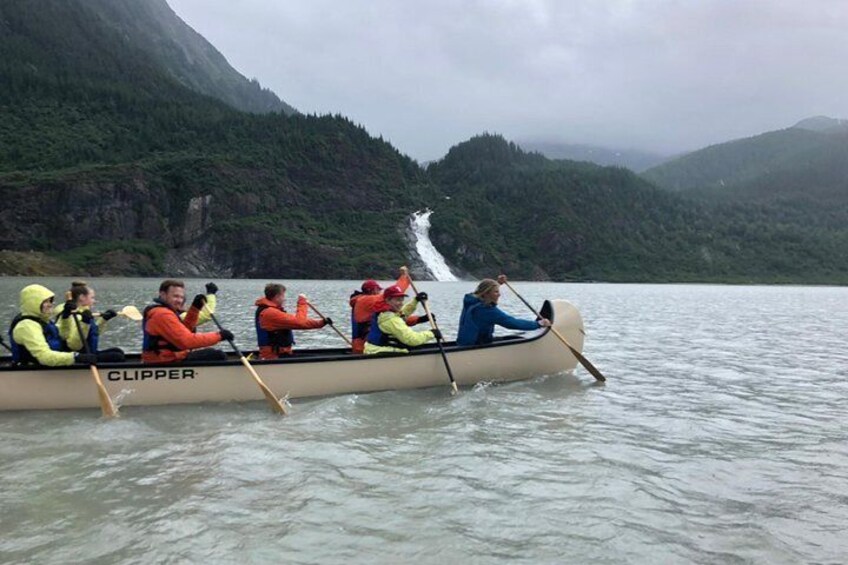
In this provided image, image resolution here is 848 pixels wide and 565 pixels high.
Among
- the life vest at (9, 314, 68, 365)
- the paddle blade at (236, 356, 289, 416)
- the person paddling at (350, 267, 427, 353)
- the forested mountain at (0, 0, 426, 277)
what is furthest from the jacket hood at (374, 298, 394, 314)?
the forested mountain at (0, 0, 426, 277)

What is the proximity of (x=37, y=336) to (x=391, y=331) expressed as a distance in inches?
250

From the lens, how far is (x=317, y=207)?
17912cm

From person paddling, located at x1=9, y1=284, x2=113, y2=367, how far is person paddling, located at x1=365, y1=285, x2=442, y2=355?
5.26 meters

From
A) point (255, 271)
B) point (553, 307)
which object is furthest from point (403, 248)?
point (553, 307)

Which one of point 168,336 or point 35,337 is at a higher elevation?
point 35,337

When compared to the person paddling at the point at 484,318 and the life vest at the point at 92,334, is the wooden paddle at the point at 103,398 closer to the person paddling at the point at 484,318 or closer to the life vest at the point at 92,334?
the life vest at the point at 92,334

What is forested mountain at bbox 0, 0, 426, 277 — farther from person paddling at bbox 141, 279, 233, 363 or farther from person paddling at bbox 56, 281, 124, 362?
person paddling at bbox 141, 279, 233, 363

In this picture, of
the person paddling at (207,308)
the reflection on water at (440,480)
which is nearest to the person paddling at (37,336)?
the reflection on water at (440,480)

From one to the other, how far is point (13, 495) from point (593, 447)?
311 inches

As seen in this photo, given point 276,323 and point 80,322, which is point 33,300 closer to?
point 80,322

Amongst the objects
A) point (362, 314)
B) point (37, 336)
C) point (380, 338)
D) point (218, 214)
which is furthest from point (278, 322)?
point (218, 214)

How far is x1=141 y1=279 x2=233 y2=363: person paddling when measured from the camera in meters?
11.3

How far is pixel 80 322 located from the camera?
1176cm

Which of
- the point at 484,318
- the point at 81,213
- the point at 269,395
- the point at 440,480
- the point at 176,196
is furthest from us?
the point at 176,196
